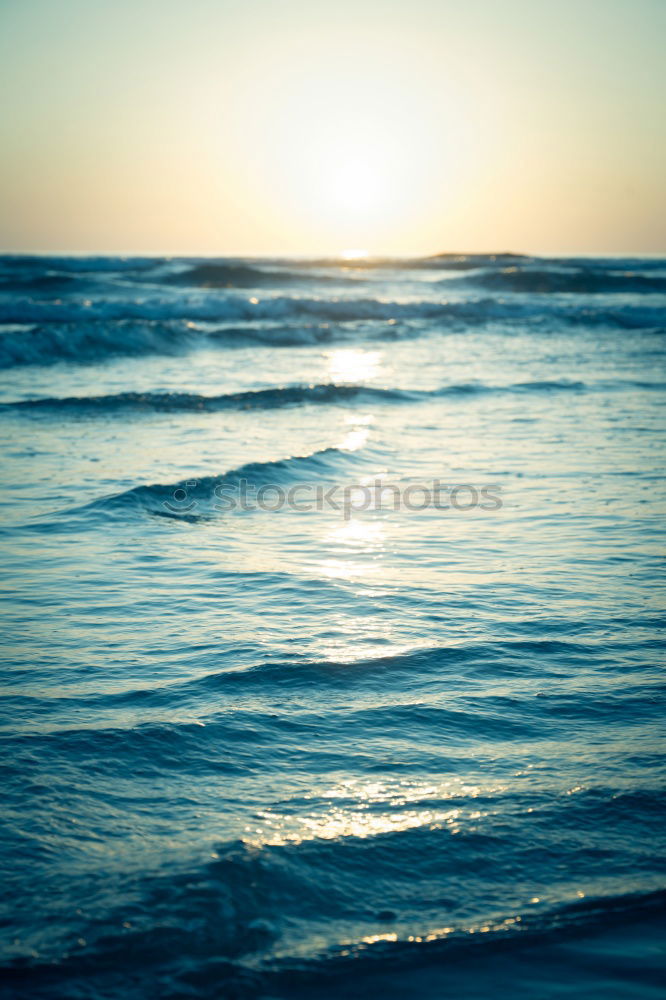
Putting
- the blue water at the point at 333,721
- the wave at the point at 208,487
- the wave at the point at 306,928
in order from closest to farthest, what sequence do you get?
the wave at the point at 306,928 < the blue water at the point at 333,721 < the wave at the point at 208,487

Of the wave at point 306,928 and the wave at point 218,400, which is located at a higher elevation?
the wave at point 218,400

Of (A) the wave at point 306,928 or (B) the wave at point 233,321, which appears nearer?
(A) the wave at point 306,928

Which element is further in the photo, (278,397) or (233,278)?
(233,278)

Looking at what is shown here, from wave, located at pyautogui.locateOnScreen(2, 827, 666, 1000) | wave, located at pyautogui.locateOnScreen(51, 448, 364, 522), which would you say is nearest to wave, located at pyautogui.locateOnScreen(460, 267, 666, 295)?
wave, located at pyautogui.locateOnScreen(51, 448, 364, 522)

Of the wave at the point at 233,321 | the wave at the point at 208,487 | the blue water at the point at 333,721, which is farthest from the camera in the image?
the wave at the point at 233,321

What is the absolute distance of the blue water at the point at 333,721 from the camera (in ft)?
7.45

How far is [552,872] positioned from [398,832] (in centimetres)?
46

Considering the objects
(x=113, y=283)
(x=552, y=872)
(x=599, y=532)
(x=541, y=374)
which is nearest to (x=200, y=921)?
(x=552, y=872)

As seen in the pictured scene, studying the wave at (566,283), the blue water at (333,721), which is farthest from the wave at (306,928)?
the wave at (566,283)

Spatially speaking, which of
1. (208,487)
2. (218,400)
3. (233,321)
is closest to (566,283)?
(233,321)

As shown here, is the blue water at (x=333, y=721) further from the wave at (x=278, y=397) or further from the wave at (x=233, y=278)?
the wave at (x=233, y=278)

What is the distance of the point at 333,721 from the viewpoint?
11.2 feet

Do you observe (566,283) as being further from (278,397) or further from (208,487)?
(208,487)

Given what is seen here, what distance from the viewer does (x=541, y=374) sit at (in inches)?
623
